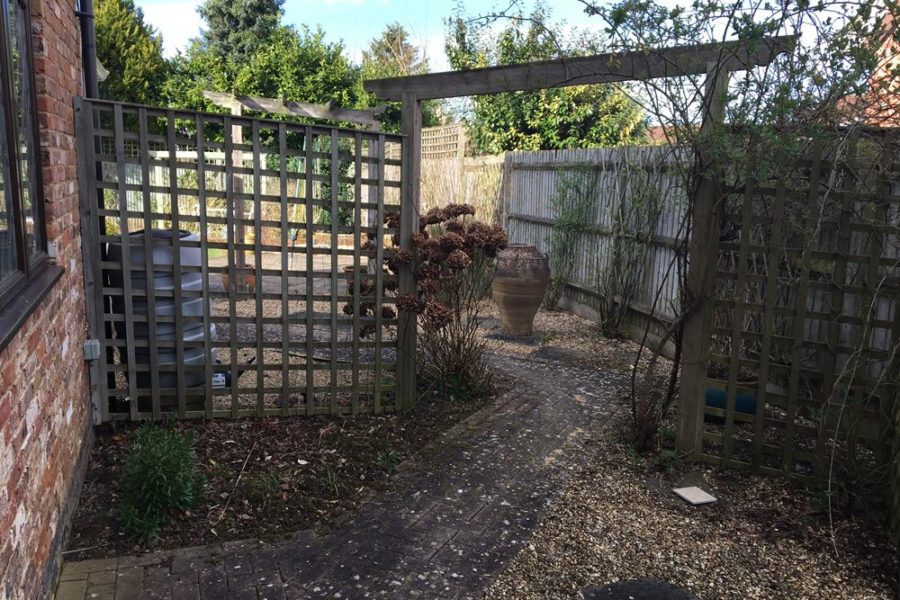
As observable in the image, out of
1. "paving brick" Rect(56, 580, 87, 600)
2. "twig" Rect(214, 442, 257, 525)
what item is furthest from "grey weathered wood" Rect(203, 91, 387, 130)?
"paving brick" Rect(56, 580, 87, 600)

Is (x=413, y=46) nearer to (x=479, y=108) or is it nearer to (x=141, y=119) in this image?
(x=479, y=108)

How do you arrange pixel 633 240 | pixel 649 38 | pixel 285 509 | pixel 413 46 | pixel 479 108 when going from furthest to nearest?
pixel 413 46
pixel 479 108
pixel 633 240
pixel 649 38
pixel 285 509

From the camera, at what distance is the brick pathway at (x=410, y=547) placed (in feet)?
8.40

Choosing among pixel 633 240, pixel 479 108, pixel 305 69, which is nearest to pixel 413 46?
pixel 305 69

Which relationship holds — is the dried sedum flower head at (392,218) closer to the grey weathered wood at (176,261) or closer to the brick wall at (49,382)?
the grey weathered wood at (176,261)

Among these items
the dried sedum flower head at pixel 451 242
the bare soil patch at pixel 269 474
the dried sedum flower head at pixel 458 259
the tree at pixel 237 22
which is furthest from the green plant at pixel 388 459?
the tree at pixel 237 22

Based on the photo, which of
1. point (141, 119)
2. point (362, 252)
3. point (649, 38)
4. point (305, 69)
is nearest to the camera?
point (649, 38)

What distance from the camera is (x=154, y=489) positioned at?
117 inches

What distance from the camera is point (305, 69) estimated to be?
13.7 meters

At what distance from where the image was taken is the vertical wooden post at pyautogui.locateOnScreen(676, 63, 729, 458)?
355cm

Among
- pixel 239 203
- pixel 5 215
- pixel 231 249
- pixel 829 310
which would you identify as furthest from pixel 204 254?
pixel 829 310

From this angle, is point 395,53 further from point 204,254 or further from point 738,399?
point 738,399

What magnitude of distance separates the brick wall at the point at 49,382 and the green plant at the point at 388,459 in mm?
1506

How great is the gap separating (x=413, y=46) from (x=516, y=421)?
19355mm
